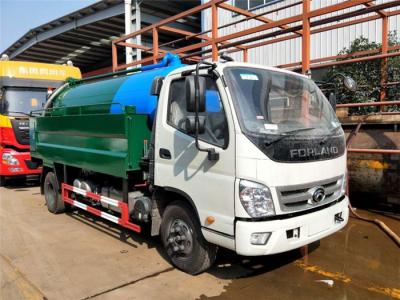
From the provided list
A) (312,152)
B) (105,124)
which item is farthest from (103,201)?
(312,152)

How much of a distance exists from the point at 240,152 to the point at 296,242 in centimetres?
100

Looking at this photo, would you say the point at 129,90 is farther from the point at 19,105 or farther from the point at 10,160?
the point at 19,105

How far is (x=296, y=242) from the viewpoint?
3.46m

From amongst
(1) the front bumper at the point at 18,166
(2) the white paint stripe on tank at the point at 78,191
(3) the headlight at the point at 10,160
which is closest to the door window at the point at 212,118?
(2) the white paint stripe on tank at the point at 78,191

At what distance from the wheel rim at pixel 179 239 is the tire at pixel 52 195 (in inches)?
127

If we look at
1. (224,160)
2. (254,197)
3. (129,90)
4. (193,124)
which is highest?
(129,90)

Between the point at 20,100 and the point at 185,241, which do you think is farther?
the point at 20,100

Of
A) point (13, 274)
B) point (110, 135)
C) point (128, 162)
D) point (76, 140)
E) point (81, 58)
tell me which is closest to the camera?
point (13, 274)

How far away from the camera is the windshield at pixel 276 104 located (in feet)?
11.3

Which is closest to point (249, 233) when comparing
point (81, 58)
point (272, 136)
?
point (272, 136)

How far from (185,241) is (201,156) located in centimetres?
98

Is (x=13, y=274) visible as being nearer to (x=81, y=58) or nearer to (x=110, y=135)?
(x=110, y=135)

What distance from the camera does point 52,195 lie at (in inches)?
267

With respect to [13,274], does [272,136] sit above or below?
above
